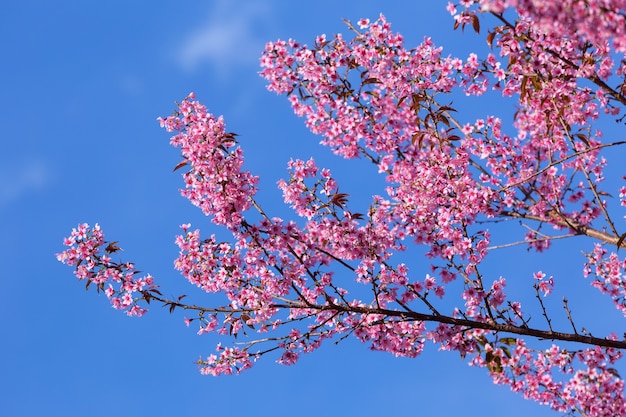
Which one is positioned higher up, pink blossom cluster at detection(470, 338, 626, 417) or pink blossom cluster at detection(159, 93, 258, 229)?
pink blossom cluster at detection(159, 93, 258, 229)

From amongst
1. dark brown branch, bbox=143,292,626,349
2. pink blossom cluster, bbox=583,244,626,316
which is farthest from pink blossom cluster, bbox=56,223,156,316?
pink blossom cluster, bbox=583,244,626,316

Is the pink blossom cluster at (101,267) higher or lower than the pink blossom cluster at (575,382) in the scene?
higher

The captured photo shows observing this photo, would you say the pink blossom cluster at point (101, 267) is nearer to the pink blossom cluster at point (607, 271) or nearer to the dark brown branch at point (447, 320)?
the dark brown branch at point (447, 320)

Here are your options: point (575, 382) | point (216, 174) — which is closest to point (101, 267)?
point (216, 174)

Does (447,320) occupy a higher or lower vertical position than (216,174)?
lower

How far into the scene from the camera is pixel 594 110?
837 cm

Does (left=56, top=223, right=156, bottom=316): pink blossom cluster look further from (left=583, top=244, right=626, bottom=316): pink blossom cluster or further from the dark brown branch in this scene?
(left=583, top=244, right=626, bottom=316): pink blossom cluster

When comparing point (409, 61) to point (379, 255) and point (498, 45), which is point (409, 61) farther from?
point (379, 255)

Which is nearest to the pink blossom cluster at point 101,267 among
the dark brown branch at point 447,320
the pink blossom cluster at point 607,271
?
the dark brown branch at point 447,320

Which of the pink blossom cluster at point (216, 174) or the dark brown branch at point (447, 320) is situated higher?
the pink blossom cluster at point (216, 174)

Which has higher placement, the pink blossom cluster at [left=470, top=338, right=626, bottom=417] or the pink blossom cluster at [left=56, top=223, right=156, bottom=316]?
the pink blossom cluster at [left=56, top=223, right=156, bottom=316]

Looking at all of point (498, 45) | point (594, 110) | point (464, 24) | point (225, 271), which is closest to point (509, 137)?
point (594, 110)

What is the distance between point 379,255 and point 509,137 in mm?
2499

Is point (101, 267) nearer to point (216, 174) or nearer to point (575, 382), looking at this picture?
point (216, 174)
